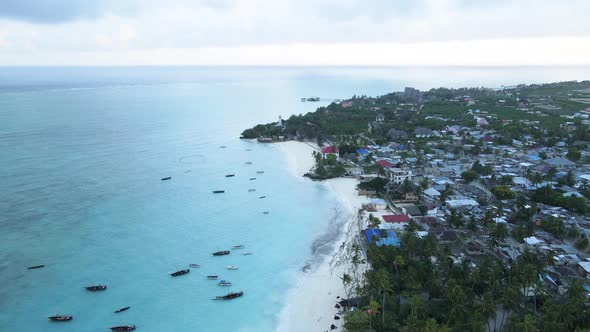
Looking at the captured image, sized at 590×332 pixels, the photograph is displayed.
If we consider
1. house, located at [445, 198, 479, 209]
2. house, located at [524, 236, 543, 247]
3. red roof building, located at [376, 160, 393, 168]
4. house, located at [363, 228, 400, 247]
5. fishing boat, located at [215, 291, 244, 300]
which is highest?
red roof building, located at [376, 160, 393, 168]

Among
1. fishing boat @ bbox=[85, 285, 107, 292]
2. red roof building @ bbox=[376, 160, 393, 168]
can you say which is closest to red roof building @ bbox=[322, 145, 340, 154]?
red roof building @ bbox=[376, 160, 393, 168]

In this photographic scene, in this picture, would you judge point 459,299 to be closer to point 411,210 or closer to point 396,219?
point 396,219

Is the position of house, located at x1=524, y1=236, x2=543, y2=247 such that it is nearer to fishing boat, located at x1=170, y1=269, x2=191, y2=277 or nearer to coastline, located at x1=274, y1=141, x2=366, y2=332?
coastline, located at x1=274, y1=141, x2=366, y2=332

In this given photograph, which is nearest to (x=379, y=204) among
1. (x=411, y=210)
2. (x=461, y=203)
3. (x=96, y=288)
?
(x=411, y=210)

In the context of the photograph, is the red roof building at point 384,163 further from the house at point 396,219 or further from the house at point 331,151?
the house at point 396,219

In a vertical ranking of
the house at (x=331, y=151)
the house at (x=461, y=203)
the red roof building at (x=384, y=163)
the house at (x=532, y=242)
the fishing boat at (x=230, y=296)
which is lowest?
the fishing boat at (x=230, y=296)

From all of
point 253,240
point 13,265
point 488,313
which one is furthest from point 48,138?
point 488,313

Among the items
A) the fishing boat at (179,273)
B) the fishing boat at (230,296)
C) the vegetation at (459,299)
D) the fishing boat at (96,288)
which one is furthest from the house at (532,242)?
the fishing boat at (96,288)

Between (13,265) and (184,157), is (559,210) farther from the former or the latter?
(184,157)
